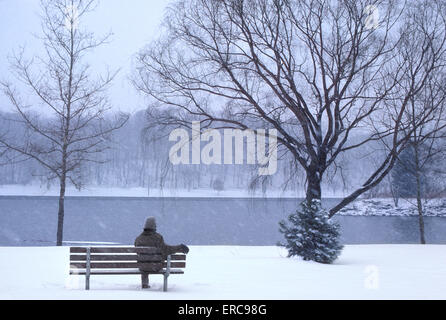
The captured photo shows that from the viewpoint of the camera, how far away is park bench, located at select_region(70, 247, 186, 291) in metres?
7.92

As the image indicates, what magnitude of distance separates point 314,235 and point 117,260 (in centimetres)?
654

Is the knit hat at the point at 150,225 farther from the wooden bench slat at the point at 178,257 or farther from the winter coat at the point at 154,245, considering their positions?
the wooden bench slat at the point at 178,257

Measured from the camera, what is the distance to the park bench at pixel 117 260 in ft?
26.0

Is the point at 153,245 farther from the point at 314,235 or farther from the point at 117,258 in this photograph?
the point at 314,235

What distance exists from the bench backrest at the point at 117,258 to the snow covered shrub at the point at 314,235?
224 inches

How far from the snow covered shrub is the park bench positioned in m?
→ 5.66

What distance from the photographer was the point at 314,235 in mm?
13180

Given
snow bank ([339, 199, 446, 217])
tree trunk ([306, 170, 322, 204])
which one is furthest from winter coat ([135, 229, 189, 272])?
snow bank ([339, 199, 446, 217])

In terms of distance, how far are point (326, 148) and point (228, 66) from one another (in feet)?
12.3

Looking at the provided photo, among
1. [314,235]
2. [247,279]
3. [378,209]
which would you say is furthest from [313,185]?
[378,209]

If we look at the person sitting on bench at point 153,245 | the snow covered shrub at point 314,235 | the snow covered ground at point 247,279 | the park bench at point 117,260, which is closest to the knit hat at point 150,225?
the person sitting on bench at point 153,245

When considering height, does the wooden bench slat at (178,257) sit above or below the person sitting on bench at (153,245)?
below

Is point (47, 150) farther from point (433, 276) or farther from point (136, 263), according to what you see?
point (433, 276)

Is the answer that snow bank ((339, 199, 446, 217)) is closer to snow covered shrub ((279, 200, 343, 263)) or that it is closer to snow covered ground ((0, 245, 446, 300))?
snow covered shrub ((279, 200, 343, 263))
